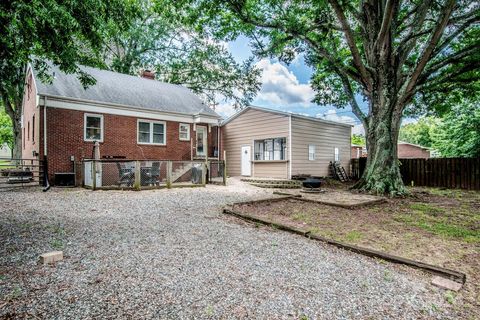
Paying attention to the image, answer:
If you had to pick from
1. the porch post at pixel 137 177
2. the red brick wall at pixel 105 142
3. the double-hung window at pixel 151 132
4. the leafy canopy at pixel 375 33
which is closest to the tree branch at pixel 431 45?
the leafy canopy at pixel 375 33

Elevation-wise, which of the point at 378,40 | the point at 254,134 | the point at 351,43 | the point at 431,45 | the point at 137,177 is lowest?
the point at 137,177

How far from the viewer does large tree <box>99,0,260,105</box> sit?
23234 millimetres

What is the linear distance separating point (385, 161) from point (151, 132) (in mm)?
11730

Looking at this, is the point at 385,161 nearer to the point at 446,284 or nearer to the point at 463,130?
the point at 446,284

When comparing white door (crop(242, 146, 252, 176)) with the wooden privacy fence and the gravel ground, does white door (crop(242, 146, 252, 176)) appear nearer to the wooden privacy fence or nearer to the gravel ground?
the wooden privacy fence

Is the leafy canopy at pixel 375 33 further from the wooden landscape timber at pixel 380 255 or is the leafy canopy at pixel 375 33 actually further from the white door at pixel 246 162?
the wooden landscape timber at pixel 380 255

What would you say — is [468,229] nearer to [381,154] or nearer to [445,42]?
[381,154]

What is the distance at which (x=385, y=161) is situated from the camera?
10.6m

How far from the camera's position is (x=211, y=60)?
76.9ft

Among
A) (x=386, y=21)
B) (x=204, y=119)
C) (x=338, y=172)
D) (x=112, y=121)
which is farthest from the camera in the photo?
(x=338, y=172)

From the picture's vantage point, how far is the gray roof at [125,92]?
12758 millimetres

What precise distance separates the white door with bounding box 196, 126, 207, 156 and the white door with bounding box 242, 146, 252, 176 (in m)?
2.59

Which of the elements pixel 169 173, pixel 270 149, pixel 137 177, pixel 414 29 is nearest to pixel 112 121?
pixel 137 177

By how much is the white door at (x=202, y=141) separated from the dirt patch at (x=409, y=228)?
9.77m
